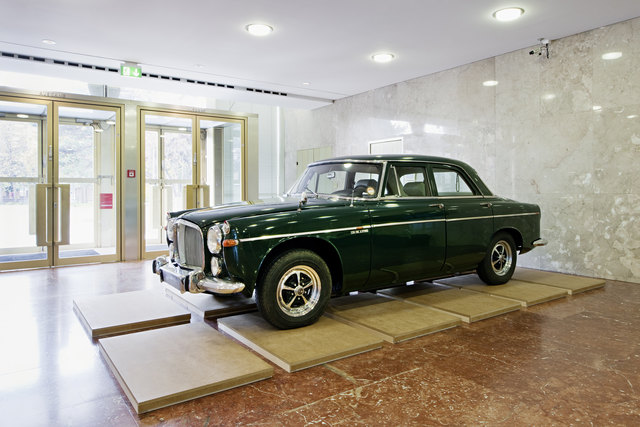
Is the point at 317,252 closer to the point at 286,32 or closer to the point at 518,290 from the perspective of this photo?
the point at 518,290

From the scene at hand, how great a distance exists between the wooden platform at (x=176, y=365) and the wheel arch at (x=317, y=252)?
64 centimetres

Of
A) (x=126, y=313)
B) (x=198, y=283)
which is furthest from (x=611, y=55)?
(x=126, y=313)

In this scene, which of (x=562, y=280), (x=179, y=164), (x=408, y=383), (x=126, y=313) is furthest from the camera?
(x=179, y=164)

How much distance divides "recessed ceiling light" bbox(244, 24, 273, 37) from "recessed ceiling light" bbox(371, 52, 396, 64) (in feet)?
6.23

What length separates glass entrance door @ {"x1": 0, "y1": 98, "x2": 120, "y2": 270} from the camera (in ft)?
22.8

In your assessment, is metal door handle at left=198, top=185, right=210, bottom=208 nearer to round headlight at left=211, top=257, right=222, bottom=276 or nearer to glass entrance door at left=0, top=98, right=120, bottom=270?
glass entrance door at left=0, top=98, right=120, bottom=270

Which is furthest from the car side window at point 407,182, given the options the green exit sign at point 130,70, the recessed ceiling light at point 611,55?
the green exit sign at point 130,70

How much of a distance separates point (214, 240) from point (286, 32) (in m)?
3.60

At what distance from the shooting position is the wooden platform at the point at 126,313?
12.0ft

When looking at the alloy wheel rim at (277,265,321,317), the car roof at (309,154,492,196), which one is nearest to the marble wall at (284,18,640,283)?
the car roof at (309,154,492,196)

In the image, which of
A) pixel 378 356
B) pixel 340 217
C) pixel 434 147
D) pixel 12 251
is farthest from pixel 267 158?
pixel 378 356

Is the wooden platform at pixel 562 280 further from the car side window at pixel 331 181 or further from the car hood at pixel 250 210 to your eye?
the car hood at pixel 250 210

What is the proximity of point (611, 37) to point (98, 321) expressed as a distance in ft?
22.5

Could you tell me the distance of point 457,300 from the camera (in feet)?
14.7
